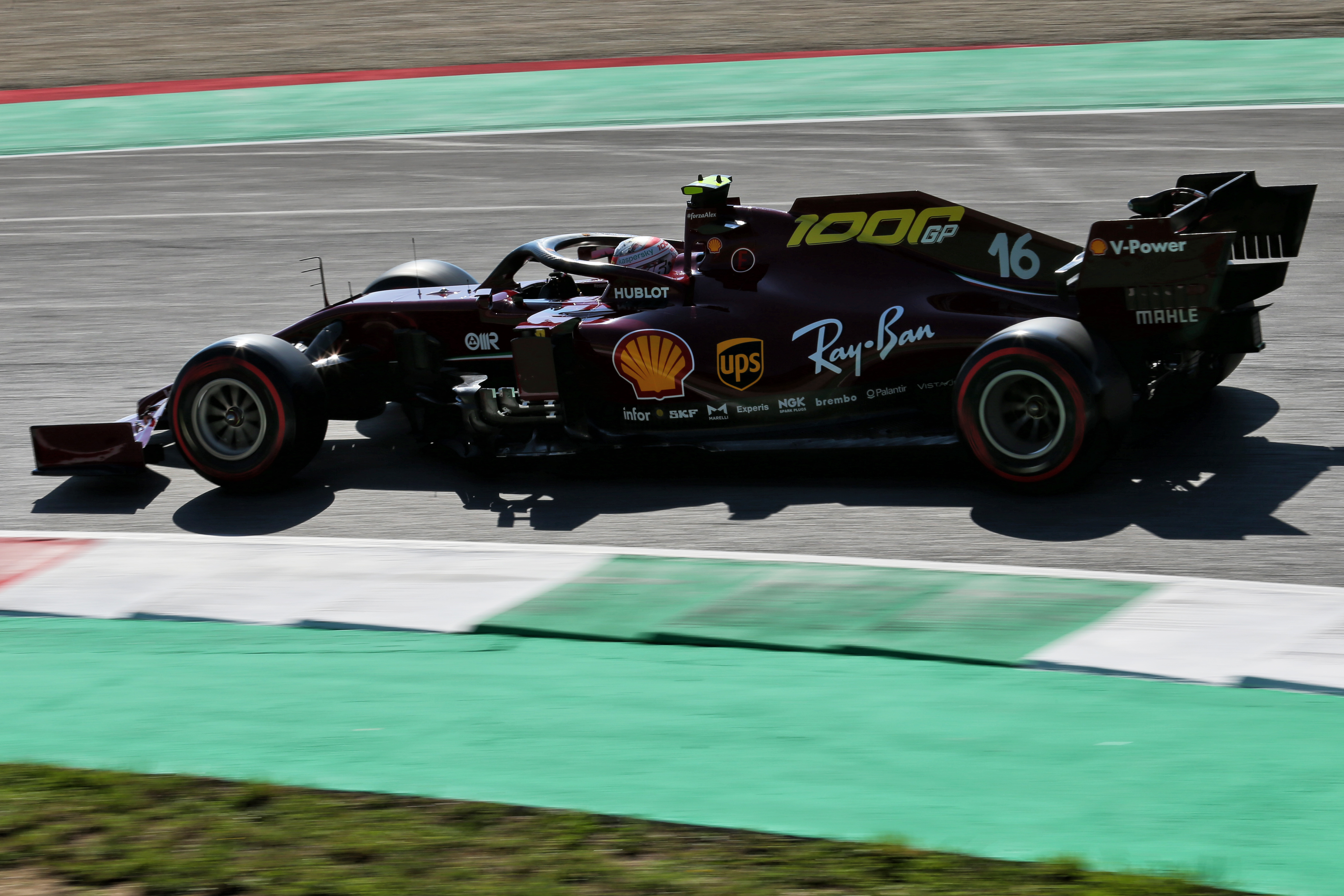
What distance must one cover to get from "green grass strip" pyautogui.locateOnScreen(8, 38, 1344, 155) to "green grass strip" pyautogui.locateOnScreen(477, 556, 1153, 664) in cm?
1370

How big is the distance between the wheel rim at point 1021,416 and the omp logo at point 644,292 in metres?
1.96

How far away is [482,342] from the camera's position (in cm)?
916

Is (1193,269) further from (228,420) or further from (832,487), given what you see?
(228,420)

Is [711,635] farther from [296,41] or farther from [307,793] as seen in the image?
[296,41]

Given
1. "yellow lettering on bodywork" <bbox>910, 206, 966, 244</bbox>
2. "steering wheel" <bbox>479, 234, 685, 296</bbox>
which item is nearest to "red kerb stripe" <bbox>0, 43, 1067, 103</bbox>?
"steering wheel" <bbox>479, 234, 685, 296</bbox>

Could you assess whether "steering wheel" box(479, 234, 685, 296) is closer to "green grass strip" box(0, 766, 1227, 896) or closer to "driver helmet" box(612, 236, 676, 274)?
"driver helmet" box(612, 236, 676, 274)

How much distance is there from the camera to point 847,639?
615 centimetres

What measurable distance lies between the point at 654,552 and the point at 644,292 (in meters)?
1.80

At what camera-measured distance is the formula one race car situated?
762 centimetres

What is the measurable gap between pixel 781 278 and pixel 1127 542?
7.85 feet

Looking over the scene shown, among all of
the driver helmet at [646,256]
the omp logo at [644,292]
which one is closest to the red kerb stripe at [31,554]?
the omp logo at [644,292]

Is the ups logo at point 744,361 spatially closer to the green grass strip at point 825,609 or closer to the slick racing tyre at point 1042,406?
the slick racing tyre at point 1042,406

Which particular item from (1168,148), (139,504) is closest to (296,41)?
(1168,148)

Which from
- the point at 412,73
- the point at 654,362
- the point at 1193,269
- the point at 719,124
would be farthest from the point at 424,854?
the point at 412,73
